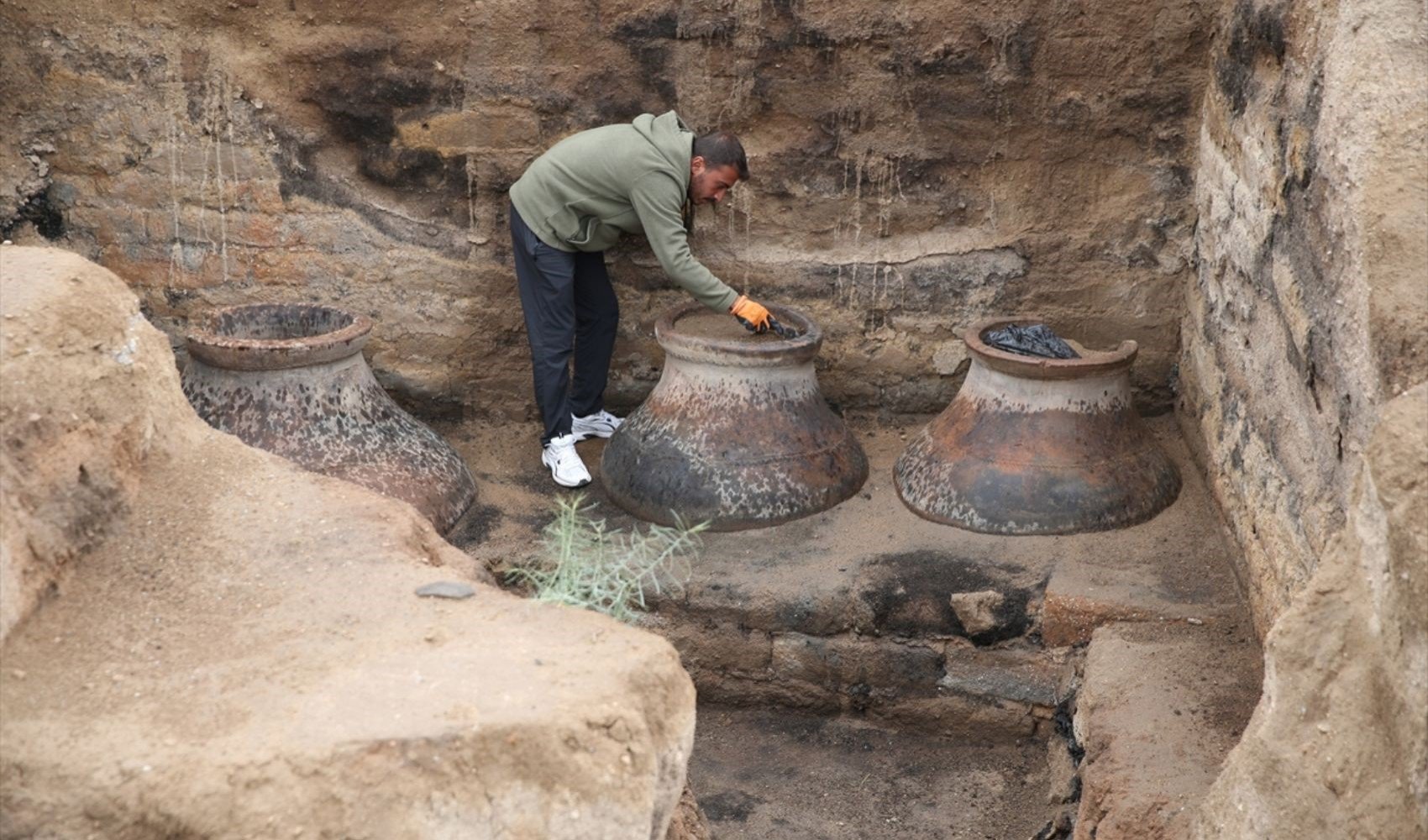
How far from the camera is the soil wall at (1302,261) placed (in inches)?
124

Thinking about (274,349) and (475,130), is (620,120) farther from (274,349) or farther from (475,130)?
(274,349)

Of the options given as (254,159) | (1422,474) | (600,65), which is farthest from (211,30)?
(1422,474)

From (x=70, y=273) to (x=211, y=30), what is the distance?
2.56 meters

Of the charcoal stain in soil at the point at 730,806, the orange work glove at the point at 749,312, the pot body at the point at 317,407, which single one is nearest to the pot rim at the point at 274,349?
the pot body at the point at 317,407

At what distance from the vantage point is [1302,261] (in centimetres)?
391

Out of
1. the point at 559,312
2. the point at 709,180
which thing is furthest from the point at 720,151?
the point at 559,312

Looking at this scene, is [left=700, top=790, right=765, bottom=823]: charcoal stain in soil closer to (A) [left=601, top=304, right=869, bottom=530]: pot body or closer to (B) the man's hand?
(A) [left=601, top=304, right=869, bottom=530]: pot body

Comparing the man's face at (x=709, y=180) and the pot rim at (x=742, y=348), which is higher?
the man's face at (x=709, y=180)

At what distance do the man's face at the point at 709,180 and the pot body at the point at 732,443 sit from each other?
50cm

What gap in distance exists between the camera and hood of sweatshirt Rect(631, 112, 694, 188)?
505 cm

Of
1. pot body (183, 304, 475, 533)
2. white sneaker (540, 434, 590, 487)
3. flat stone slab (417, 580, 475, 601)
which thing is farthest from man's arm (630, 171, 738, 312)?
flat stone slab (417, 580, 475, 601)

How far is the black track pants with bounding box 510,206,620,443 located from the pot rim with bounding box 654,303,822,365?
356 millimetres

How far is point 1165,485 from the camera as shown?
16.8 feet

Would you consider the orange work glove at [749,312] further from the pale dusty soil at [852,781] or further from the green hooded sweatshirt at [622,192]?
the pale dusty soil at [852,781]
